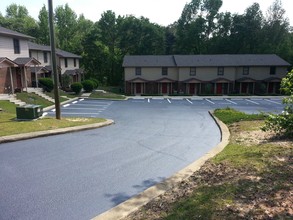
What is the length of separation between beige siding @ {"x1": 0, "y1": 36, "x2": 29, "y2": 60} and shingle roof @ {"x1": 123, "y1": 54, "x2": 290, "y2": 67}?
16999 millimetres

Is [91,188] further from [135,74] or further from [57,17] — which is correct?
[57,17]

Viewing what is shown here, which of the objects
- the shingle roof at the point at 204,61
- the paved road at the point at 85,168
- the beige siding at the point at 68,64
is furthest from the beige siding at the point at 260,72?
the paved road at the point at 85,168

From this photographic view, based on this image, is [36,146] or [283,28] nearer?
[36,146]

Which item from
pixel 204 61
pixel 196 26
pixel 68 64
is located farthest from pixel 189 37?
pixel 68 64

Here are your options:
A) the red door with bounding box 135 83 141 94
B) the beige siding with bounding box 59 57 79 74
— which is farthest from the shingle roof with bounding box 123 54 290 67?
the beige siding with bounding box 59 57 79 74

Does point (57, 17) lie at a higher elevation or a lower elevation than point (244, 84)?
higher

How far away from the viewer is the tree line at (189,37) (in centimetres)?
5641

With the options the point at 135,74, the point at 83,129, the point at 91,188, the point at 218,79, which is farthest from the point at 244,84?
the point at 91,188

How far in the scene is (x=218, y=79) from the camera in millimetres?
44969

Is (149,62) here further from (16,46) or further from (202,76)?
(16,46)

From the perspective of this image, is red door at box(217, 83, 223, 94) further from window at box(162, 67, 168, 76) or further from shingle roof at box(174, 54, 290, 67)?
window at box(162, 67, 168, 76)

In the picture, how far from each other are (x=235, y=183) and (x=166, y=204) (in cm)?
181

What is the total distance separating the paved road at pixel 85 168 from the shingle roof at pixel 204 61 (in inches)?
1262

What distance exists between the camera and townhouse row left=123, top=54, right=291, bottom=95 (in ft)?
148
